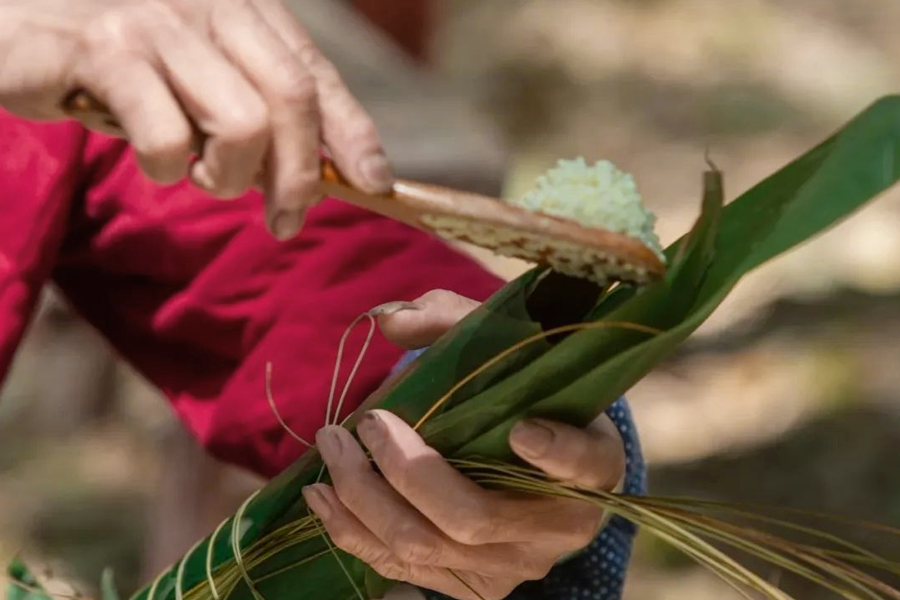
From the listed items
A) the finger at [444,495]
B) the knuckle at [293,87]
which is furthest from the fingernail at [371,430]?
the knuckle at [293,87]

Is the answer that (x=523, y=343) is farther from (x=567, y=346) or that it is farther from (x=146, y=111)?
(x=146, y=111)

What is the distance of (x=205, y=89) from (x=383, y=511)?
0.14 metres

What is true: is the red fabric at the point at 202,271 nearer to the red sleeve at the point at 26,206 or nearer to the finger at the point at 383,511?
the red sleeve at the point at 26,206

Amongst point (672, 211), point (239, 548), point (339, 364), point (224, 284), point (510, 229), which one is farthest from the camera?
point (672, 211)

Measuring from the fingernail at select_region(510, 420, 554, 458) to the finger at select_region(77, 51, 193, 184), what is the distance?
0.40 ft

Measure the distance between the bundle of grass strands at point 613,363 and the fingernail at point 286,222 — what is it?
2.6 inches

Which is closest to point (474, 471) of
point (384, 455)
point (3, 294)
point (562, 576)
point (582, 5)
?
point (384, 455)

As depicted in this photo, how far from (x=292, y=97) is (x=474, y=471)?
0.42 ft

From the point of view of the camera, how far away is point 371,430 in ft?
1.11

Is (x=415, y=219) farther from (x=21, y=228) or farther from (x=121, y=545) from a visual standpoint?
(x=121, y=545)

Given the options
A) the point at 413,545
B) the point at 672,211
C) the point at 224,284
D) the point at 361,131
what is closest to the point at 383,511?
the point at 413,545

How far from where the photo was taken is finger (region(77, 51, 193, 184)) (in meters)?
0.29

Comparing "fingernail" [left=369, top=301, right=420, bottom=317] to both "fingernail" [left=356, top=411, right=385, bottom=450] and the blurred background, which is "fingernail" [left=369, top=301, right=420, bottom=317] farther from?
the blurred background

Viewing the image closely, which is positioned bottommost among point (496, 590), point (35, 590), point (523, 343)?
point (35, 590)
